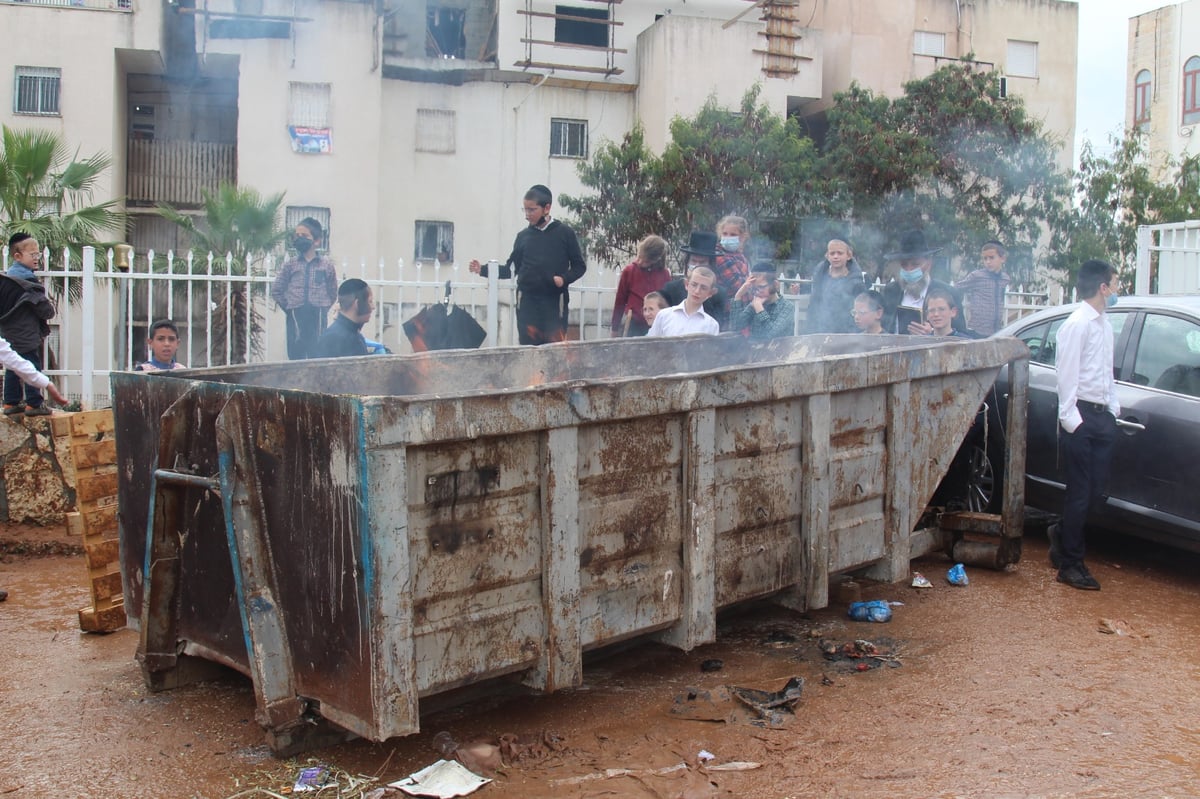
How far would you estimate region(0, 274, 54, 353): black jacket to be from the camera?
7789 millimetres

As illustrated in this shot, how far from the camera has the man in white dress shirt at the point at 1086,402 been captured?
6047mm

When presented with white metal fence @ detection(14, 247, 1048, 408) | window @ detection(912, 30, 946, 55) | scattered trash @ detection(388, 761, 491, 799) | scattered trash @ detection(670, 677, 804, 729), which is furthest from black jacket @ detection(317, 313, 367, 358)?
window @ detection(912, 30, 946, 55)

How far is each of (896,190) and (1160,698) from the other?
21471 mm

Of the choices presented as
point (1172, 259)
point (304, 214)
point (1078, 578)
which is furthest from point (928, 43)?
point (1078, 578)

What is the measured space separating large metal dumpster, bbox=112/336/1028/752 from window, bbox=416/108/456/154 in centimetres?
2233

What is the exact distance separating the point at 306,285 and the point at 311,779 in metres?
5.90

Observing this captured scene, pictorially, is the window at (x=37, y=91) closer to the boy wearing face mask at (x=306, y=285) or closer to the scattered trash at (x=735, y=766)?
the boy wearing face mask at (x=306, y=285)

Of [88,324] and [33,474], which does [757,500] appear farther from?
[88,324]

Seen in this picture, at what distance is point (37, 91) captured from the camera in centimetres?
2345

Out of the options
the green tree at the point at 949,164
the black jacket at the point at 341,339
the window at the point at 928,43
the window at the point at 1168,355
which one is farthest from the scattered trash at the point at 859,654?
the window at the point at 928,43

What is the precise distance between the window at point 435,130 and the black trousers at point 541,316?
1858 cm

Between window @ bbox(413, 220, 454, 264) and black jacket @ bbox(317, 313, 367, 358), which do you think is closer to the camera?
black jacket @ bbox(317, 313, 367, 358)

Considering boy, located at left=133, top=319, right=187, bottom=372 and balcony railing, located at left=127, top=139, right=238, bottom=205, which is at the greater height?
balcony railing, located at left=127, top=139, right=238, bottom=205

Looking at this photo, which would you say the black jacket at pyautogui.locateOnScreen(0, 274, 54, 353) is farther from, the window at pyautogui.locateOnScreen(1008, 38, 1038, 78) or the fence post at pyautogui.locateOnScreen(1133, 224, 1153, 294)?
the window at pyautogui.locateOnScreen(1008, 38, 1038, 78)
